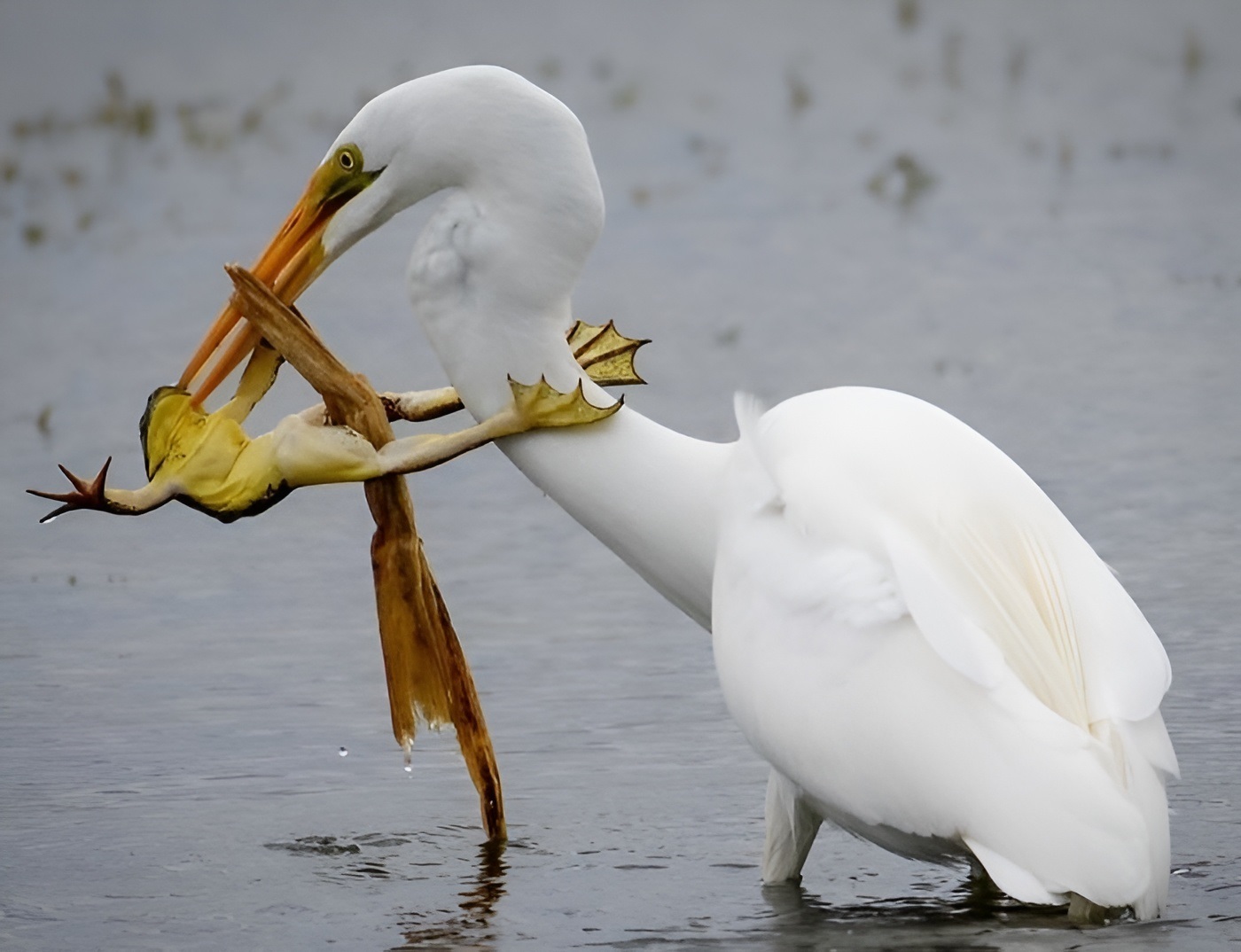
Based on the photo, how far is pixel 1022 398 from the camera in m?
9.19

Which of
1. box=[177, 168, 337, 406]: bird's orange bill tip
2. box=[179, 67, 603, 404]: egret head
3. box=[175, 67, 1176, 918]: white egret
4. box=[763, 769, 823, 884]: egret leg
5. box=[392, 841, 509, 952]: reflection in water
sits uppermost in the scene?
box=[179, 67, 603, 404]: egret head

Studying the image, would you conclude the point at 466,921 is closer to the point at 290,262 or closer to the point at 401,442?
the point at 401,442

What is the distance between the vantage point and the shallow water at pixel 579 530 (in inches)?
189

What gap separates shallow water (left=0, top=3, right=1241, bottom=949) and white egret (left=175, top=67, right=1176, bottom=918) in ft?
0.99

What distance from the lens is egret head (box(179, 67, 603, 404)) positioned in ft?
14.9

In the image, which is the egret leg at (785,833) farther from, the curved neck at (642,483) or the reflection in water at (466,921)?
the reflection in water at (466,921)

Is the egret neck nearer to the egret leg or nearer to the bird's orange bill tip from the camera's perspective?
the bird's orange bill tip

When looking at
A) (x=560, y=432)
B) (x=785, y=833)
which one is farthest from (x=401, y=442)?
(x=785, y=833)

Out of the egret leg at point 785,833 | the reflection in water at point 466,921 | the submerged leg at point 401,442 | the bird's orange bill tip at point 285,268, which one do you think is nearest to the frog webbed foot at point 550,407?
the submerged leg at point 401,442

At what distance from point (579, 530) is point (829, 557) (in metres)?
3.70

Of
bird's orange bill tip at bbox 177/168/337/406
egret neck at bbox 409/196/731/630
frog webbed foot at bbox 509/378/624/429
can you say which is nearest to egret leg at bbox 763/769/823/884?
egret neck at bbox 409/196/731/630

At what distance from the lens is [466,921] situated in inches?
179

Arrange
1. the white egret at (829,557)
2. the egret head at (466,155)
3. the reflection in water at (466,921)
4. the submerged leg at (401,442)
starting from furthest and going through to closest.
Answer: the submerged leg at (401,442) < the egret head at (466,155) < the reflection in water at (466,921) < the white egret at (829,557)

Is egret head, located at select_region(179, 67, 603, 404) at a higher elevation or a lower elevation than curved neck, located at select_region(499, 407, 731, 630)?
higher
